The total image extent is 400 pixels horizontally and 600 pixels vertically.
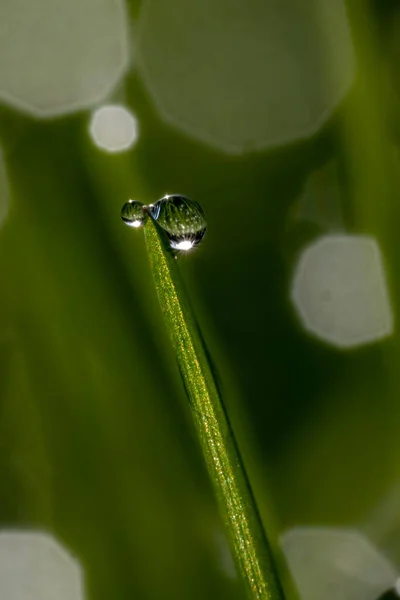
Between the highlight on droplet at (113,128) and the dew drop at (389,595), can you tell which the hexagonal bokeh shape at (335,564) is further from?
the highlight on droplet at (113,128)

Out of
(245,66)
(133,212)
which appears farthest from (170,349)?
(245,66)

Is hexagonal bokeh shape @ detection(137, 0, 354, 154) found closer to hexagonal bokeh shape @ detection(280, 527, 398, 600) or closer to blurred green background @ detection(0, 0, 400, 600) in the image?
blurred green background @ detection(0, 0, 400, 600)

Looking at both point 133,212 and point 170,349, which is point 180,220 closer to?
point 133,212

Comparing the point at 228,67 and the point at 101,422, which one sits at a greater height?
the point at 228,67

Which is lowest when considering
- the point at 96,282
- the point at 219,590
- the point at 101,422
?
the point at 219,590

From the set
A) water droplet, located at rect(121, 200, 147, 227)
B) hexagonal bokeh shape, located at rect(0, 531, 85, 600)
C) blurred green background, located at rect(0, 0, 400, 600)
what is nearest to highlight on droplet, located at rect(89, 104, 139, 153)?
blurred green background, located at rect(0, 0, 400, 600)

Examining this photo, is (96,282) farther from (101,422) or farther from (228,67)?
(228,67)

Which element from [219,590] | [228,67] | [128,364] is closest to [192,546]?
[219,590]
